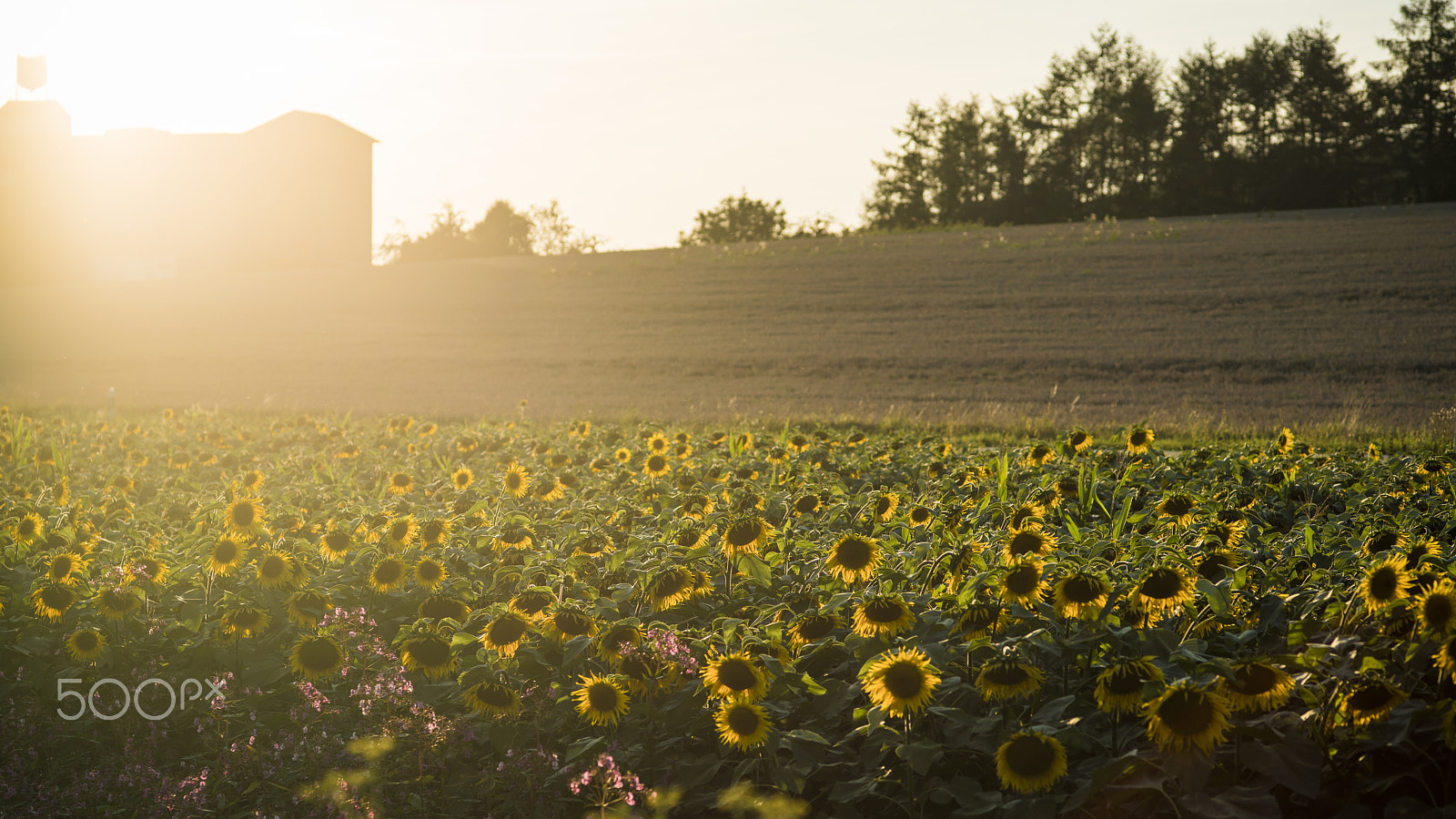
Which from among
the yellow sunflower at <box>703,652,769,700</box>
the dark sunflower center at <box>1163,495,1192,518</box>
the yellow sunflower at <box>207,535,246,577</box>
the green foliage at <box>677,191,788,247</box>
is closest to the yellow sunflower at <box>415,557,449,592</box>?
the yellow sunflower at <box>207,535,246,577</box>

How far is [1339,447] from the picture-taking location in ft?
35.6

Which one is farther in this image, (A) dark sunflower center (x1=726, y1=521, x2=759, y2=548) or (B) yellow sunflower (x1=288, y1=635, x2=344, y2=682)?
(A) dark sunflower center (x1=726, y1=521, x2=759, y2=548)

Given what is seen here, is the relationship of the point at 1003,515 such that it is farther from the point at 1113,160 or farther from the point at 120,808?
the point at 1113,160

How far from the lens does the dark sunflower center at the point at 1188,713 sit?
2.36 m

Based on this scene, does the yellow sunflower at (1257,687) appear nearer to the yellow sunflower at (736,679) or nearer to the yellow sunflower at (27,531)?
the yellow sunflower at (736,679)

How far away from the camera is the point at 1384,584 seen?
2.72 metres

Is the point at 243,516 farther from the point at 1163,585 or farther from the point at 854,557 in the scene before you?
the point at 1163,585

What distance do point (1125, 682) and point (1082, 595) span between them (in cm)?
38

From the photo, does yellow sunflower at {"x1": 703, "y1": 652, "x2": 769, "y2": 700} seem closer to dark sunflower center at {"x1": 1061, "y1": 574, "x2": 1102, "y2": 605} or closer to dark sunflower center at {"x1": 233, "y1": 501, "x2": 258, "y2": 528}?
dark sunflower center at {"x1": 1061, "y1": 574, "x2": 1102, "y2": 605}

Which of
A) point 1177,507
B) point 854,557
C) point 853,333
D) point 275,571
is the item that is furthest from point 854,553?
point 853,333

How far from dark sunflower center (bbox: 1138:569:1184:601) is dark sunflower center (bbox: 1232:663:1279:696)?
45 centimetres

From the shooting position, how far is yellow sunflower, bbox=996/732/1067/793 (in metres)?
2.44

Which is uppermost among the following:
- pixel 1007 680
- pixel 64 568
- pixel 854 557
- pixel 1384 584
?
pixel 1384 584

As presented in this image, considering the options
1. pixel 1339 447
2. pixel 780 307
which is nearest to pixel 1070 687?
pixel 1339 447
